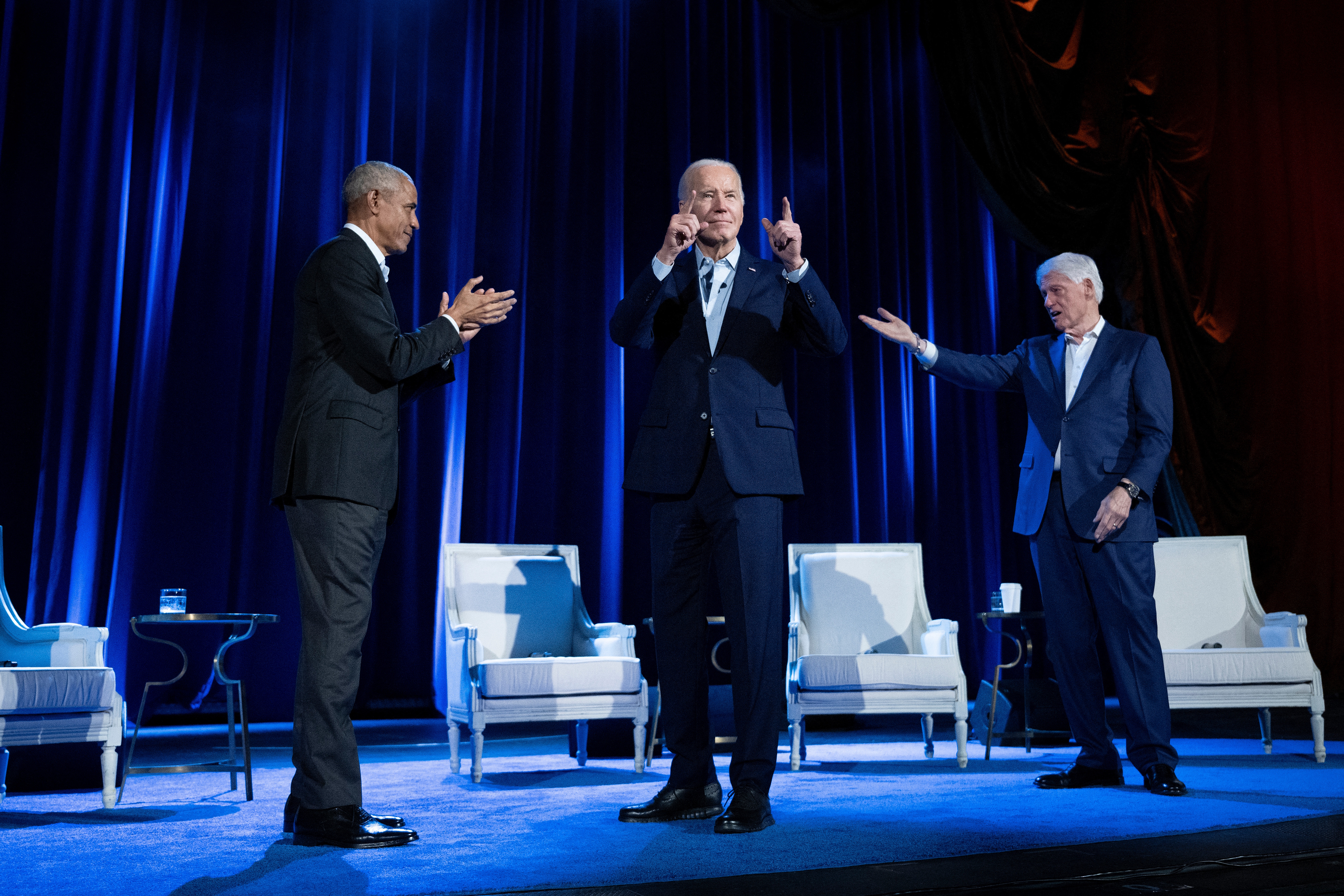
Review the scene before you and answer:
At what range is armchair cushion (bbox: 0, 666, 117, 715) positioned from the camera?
2893 mm

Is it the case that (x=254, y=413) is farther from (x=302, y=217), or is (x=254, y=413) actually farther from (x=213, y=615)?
(x=213, y=615)

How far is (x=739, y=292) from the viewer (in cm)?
256

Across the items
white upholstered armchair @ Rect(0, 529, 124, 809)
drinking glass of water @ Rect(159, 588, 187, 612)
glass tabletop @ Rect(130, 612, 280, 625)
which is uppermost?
drinking glass of water @ Rect(159, 588, 187, 612)

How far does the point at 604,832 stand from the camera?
238 centimetres

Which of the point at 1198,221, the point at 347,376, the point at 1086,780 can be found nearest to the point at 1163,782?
the point at 1086,780

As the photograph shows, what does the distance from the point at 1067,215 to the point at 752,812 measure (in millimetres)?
5326

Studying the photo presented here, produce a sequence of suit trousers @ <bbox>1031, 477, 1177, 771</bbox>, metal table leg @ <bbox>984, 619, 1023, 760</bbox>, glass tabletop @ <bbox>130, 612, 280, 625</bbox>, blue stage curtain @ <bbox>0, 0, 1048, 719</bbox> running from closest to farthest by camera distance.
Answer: suit trousers @ <bbox>1031, 477, 1177, 771</bbox> → glass tabletop @ <bbox>130, 612, 280, 625</bbox> → metal table leg @ <bbox>984, 619, 1023, 760</bbox> → blue stage curtain @ <bbox>0, 0, 1048, 719</bbox>

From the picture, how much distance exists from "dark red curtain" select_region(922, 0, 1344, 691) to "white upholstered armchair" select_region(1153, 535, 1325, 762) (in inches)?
77.9

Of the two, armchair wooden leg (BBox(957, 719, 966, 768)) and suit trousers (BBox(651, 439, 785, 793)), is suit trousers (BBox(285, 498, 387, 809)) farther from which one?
armchair wooden leg (BBox(957, 719, 966, 768))

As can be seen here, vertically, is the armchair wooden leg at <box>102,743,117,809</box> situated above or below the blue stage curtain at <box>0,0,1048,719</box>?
below

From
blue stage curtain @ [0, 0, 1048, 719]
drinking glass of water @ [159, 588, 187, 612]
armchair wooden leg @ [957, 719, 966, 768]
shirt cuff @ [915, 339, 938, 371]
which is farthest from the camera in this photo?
blue stage curtain @ [0, 0, 1048, 719]

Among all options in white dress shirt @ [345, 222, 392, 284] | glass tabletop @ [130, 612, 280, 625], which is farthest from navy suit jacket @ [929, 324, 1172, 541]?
glass tabletop @ [130, 612, 280, 625]

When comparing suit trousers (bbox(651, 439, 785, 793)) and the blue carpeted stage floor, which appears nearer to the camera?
the blue carpeted stage floor

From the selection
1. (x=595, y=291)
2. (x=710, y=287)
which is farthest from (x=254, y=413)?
(x=710, y=287)
